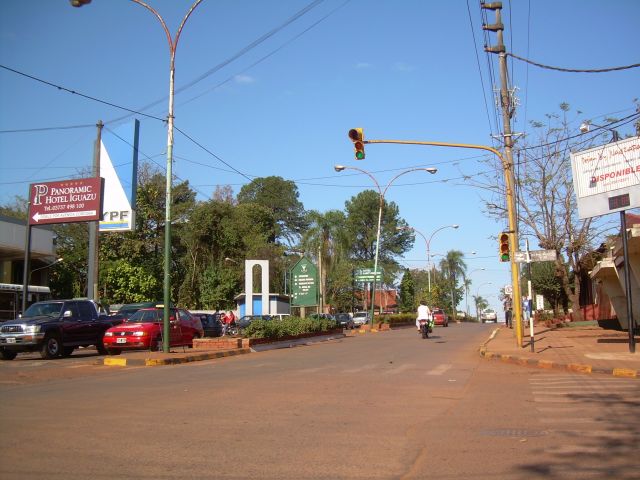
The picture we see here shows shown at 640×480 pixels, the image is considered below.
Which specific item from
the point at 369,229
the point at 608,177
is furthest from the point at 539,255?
the point at 369,229

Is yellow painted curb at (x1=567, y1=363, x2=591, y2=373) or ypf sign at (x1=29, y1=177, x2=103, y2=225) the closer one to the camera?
yellow painted curb at (x1=567, y1=363, x2=591, y2=373)

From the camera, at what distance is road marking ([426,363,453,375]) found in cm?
1474

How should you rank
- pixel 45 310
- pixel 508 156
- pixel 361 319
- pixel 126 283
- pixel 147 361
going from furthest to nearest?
1. pixel 361 319
2. pixel 126 283
3. pixel 508 156
4. pixel 45 310
5. pixel 147 361

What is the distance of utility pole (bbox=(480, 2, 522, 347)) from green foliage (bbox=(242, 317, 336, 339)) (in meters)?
9.72

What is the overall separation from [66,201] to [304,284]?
1269 centimetres

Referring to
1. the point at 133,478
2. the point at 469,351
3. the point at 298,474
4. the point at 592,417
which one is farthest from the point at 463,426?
the point at 469,351

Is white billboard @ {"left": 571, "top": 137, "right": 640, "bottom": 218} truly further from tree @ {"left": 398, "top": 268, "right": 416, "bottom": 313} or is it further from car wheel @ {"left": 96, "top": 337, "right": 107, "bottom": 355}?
tree @ {"left": 398, "top": 268, "right": 416, "bottom": 313}

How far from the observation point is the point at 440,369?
1568cm

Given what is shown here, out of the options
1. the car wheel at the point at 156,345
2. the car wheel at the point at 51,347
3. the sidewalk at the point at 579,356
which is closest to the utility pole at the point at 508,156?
the sidewalk at the point at 579,356

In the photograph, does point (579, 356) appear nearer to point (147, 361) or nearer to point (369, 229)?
point (147, 361)

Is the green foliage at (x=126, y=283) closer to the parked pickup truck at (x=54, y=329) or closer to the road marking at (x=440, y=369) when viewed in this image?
the parked pickup truck at (x=54, y=329)

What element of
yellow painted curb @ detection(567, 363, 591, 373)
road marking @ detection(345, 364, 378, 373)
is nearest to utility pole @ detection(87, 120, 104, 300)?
road marking @ detection(345, 364, 378, 373)

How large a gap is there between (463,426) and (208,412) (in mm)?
3707

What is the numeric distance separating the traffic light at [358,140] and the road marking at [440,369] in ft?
24.0
